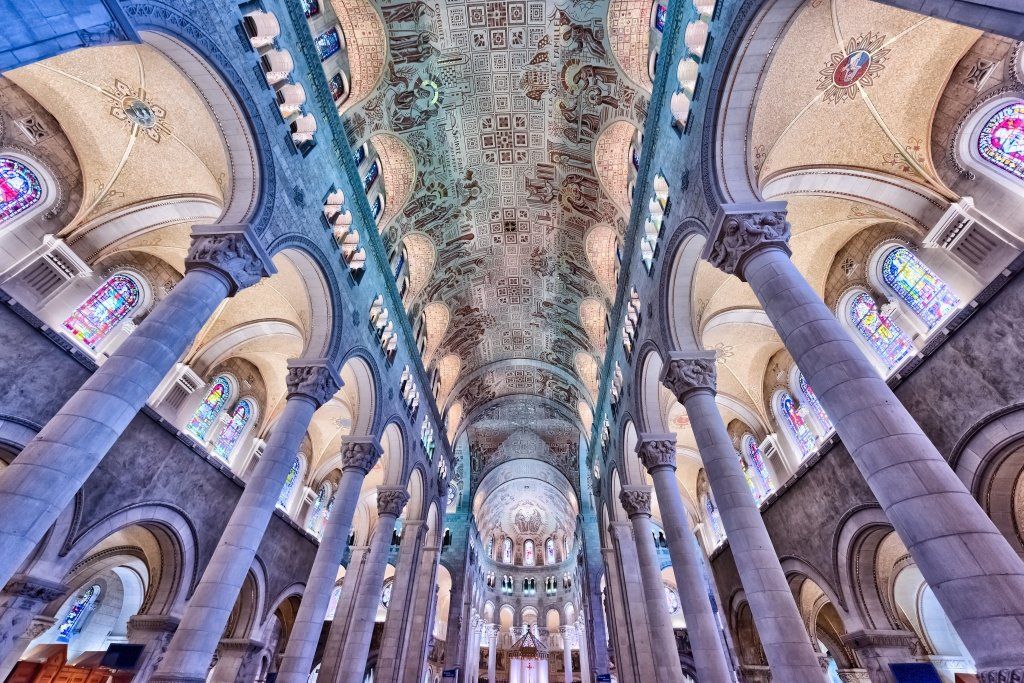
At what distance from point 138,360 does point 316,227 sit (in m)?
5.36

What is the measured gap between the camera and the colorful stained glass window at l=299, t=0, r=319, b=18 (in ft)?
33.4

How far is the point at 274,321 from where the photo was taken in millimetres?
14539

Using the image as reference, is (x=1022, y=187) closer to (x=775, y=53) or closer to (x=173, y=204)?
(x=775, y=53)

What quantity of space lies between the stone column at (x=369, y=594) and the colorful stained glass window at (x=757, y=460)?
40.1 ft

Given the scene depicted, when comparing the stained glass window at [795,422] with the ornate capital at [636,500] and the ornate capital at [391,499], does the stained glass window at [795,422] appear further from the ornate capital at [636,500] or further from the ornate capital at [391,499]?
the ornate capital at [391,499]

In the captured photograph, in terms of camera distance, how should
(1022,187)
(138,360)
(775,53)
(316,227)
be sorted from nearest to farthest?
1. (138,360)
2. (775,53)
3. (1022,187)
4. (316,227)

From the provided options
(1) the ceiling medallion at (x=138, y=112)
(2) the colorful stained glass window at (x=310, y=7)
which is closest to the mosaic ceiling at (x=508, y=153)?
(2) the colorful stained glass window at (x=310, y=7)

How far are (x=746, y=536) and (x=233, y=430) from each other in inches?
585

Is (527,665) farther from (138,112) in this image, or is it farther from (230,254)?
(138,112)

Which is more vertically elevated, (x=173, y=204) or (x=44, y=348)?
(x=173, y=204)

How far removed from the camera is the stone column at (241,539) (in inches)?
276

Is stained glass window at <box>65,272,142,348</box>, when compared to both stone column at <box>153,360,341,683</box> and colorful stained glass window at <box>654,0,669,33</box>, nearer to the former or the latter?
stone column at <box>153,360,341,683</box>

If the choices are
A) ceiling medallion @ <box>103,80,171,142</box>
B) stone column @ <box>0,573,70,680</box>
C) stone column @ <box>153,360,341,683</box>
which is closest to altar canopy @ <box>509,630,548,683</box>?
stone column @ <box>153,360,341,683</box>

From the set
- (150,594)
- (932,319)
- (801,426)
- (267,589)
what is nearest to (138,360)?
(150,594)
